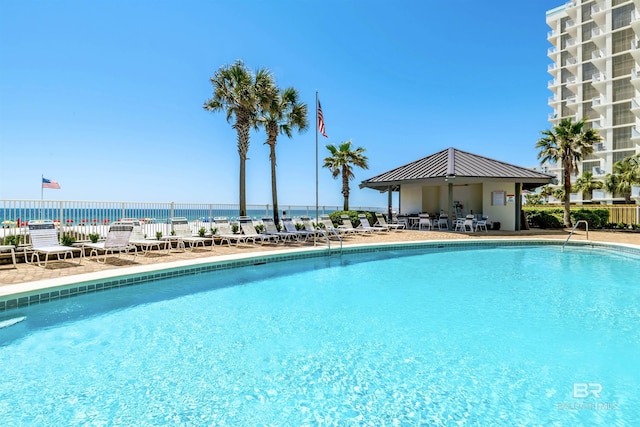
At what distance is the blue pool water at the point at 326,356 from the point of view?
298cm

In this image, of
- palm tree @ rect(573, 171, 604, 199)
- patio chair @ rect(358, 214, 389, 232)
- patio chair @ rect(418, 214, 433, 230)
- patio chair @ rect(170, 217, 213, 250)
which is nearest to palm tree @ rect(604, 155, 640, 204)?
palm tree @ rect(573, 171, 604, 199)

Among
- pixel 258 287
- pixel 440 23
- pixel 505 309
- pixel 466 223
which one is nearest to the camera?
pixel 505 309

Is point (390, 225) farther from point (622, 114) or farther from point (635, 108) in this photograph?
point (622, 114)

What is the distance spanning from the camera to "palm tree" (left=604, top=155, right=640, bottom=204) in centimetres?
2327

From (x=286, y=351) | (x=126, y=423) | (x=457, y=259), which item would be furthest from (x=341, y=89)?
(x=126, y=423)

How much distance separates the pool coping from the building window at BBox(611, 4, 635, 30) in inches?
1640

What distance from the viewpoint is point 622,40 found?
39.1 metres

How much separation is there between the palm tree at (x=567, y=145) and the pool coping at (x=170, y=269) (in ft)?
29.4

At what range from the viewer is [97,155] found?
25625 mm

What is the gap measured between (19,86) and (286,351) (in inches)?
620

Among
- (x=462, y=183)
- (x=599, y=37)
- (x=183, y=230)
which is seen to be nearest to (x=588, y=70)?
(x=599, y=37)

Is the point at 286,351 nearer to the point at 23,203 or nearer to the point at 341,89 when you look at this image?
the point at 23,203

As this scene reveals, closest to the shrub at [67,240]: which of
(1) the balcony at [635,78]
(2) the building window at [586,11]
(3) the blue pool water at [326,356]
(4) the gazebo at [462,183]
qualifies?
(3) the blue pool water at [326,356]

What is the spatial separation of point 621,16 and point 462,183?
39488mm
